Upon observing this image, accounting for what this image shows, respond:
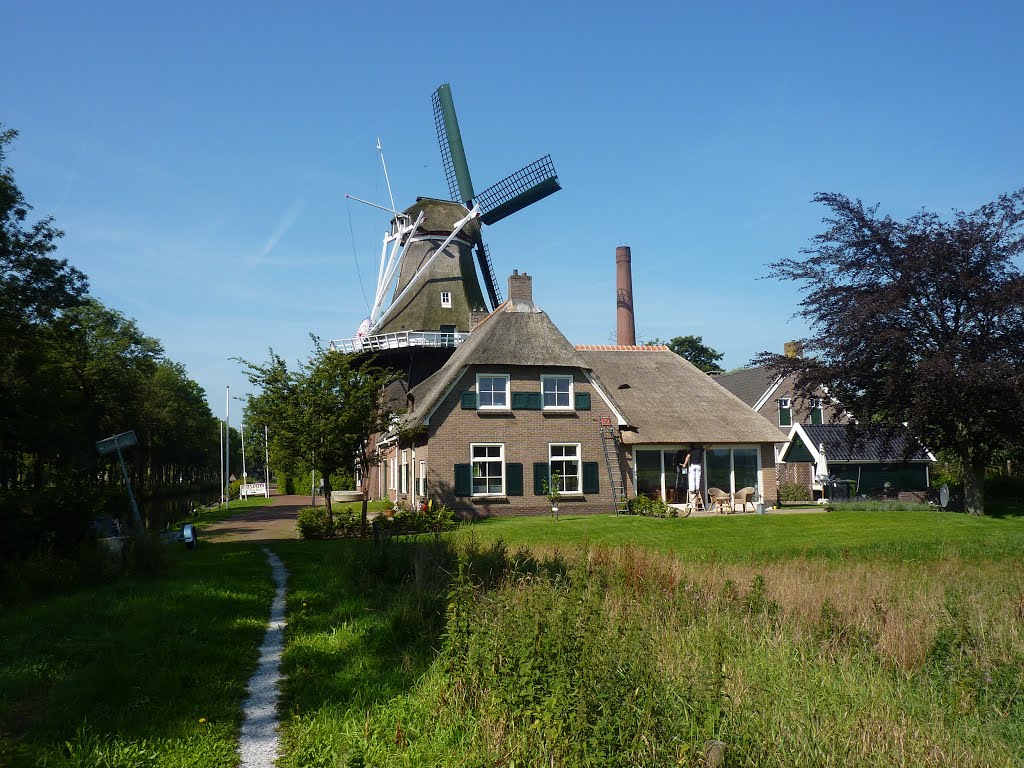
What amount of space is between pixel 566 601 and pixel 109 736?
3847mm

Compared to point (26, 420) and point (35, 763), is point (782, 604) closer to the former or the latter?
point (35, 763)

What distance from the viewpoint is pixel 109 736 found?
5.65 metres

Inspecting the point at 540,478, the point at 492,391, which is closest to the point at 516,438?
the point at 540,478

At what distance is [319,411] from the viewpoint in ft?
65.3

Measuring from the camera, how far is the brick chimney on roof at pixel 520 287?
28953 millimetres

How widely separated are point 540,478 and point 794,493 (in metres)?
15.4

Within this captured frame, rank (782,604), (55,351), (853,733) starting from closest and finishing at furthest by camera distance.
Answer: (853,733) < (782,604) < (55,351)

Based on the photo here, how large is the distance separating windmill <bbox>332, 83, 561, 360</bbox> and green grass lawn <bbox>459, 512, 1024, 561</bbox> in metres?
14.4

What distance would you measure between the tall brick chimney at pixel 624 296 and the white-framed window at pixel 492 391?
13241 mm

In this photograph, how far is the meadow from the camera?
16.8 ft

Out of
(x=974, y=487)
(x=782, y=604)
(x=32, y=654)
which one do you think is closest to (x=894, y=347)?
(x=974, y=487)

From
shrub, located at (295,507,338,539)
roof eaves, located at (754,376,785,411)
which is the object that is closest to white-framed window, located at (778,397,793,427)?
roof eaves, located at (754,376,785,411)

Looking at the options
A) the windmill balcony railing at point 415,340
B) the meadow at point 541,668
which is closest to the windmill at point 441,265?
the windmill balcony railing at point 415,340

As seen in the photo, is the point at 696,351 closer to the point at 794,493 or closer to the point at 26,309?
the point at 794,493
